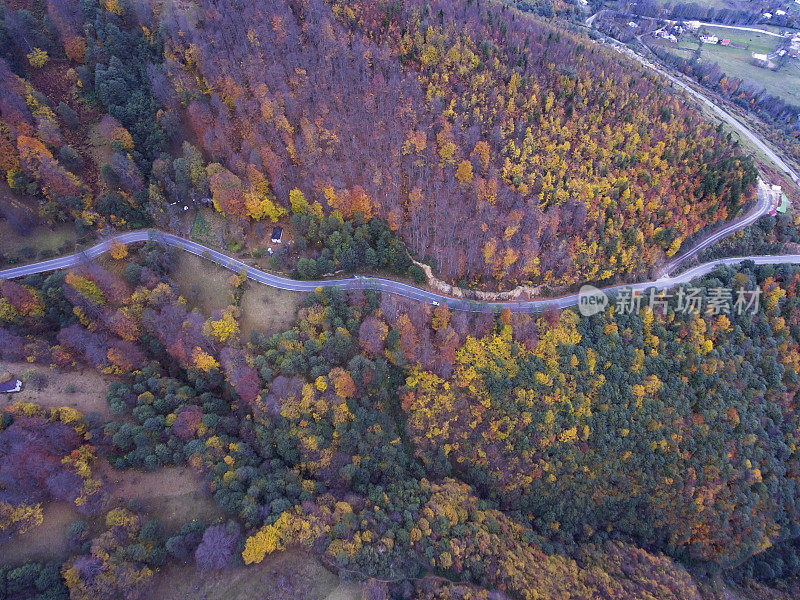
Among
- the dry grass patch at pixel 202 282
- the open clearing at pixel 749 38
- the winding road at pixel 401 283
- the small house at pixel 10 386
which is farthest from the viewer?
the open clearing at pixel 749 38

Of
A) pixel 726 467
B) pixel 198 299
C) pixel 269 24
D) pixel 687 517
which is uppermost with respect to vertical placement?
pixel 269 24

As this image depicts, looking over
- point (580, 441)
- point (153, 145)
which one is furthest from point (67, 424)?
point (580, 441)

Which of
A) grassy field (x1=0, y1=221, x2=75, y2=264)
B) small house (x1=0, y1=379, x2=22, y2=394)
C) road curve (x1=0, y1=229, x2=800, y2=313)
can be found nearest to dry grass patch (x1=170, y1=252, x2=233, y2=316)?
road curve (x1=0, y1=229, x2=800, y2=313)

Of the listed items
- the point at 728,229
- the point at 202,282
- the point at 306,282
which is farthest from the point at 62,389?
the point at 728,229

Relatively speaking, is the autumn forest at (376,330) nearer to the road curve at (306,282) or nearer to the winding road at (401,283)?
the road curve at (306,282)

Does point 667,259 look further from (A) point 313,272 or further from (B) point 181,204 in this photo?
(B) point 181,204

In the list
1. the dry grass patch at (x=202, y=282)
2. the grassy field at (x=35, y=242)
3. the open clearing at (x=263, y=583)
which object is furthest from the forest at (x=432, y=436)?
the grassy field at (x=35, y=242)
